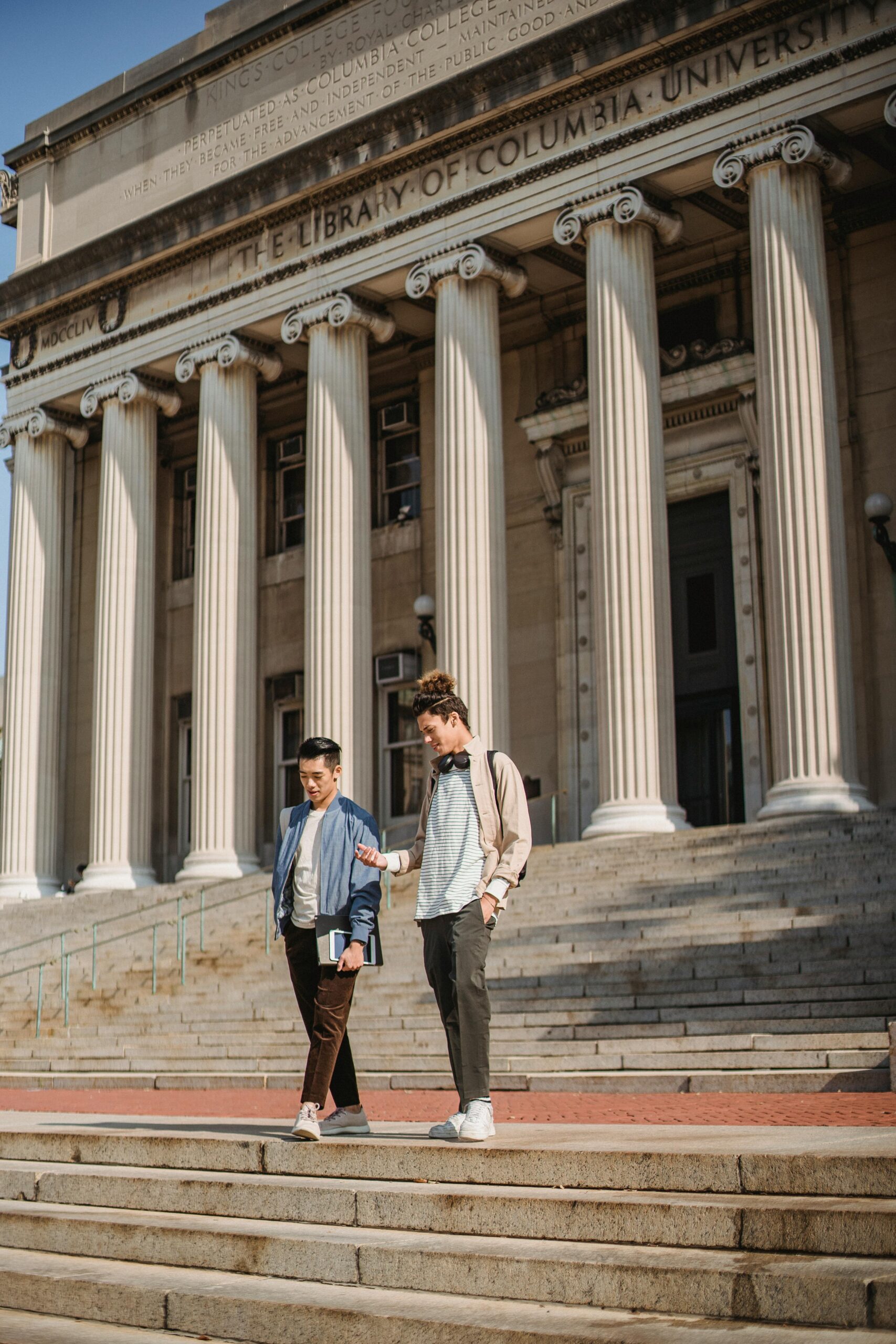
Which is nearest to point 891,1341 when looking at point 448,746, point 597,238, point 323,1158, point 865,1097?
point 323,1158

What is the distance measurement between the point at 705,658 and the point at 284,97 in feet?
39.3

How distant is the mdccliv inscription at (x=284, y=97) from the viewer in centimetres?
2416

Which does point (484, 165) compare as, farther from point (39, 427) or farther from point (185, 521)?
point (185, 521)

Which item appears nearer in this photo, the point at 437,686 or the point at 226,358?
the point at 437,686

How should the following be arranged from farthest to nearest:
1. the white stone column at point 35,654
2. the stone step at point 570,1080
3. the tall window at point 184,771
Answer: the tall window at point 184,771 < the white stone column at point 35,654 < the stone step at point 570,1080

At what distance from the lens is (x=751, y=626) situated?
24.0 metres

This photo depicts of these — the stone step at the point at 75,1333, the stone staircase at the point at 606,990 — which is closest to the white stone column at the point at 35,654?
the stone staircase at the point at 606,990

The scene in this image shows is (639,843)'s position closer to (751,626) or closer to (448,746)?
(751,626)

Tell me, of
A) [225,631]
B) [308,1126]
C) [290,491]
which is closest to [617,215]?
[225,631]

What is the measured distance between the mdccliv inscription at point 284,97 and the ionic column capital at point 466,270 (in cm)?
267

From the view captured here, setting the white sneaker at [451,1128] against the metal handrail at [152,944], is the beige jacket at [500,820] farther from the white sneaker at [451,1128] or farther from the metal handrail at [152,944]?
the metal handrail at [152,944]

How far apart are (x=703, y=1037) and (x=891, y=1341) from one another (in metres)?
7.80

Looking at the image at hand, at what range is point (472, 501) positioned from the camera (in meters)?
23.2

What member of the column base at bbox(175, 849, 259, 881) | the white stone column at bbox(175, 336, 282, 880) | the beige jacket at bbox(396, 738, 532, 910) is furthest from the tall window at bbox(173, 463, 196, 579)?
the beige jacket at bbox(396, 738, 532, 910)
